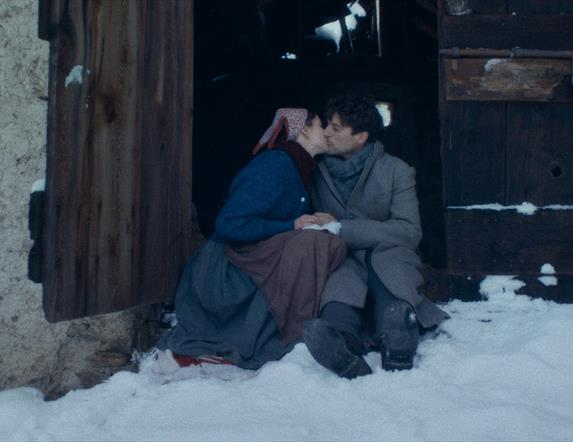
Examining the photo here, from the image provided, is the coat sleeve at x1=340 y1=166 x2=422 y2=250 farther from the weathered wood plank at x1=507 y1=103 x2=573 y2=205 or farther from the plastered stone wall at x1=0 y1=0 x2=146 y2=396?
the plastered stone wall at x1=0 y1=0 x2=146 y2=396

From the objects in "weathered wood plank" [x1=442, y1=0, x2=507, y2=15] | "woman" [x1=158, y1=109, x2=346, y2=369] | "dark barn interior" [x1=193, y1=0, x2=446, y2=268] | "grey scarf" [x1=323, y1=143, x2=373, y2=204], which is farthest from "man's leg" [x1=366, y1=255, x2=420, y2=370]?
"dark barn interior" [x1=193, y1=0, x2=446, y2=268]

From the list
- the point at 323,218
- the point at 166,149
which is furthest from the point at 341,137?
the point at 166,149

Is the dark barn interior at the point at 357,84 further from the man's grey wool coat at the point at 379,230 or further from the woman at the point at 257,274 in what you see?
the woman at the point at 257,274

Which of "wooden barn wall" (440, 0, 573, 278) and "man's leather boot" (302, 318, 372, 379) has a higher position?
"wooden barn wall" (440, 0, 573, 278)

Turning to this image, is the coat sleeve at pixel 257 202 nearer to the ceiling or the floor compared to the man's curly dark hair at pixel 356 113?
nearer to the floor

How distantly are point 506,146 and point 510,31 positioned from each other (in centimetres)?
62

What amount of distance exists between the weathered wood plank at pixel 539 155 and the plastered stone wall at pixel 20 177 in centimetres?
244

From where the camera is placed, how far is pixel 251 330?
3.33 m

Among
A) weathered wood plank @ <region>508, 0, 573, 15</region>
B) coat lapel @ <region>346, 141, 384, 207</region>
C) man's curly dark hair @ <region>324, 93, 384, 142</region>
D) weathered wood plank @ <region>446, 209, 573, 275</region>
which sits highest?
weathered wood plank @ <region>508, 0, 573, 15</region>

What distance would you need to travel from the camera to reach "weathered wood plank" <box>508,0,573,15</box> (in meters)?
3.96

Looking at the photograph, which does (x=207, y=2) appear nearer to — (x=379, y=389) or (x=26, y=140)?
(x=26, y=140)

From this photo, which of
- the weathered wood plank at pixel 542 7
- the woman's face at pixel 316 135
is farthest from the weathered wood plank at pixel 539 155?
the woman's face at pixel 316 135

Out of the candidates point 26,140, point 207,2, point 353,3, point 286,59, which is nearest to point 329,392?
point 26,140

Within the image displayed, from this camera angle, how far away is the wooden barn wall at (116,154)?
2.80 meters
